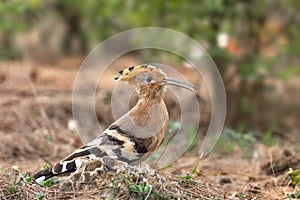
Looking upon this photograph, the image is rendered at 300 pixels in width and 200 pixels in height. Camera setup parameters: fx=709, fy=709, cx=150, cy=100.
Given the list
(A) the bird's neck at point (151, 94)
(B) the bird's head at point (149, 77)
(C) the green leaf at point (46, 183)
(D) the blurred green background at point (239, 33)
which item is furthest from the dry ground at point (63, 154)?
(D) the blurred green background at point (239, 33)

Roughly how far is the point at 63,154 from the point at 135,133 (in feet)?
7.14

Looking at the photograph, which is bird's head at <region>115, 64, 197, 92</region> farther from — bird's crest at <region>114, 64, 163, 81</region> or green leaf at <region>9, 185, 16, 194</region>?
green leaf at <region>9, 185, 16, 194</region>

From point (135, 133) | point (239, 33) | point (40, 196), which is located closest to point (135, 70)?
point (135, 133)

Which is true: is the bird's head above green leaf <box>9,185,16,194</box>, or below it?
above

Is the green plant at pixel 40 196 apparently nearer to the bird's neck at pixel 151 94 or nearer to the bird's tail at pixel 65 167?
the bird's tail at pixel 65 167

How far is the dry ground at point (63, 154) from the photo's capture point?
505 centimetres

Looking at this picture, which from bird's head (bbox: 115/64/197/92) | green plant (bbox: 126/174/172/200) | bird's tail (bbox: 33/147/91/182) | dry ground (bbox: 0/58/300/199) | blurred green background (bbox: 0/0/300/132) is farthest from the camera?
blurred green background (bbox: 0/0/300/132)

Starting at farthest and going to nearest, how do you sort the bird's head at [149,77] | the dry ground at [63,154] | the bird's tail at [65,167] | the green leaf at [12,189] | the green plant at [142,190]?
1. the dry ground at [63,154]
2. the bird's head at [149,77]
3. the bird's tail at [65,167]
4. the green leaf at [12,189]
5. the green plant at [142,190]

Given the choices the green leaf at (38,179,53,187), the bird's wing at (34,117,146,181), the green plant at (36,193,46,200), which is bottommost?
the green plant at (36,193,46,200)

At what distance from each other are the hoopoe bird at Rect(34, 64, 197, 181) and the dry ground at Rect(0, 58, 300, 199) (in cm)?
22

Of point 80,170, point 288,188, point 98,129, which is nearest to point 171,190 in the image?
point 80,170

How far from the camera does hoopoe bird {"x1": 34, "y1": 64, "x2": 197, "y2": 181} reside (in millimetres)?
4602

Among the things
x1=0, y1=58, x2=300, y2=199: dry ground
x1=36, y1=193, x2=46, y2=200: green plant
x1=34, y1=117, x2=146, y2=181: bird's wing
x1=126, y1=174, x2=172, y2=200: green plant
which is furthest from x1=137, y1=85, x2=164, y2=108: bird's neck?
x1=36, y1=193, x2=46, y2=200: green plant

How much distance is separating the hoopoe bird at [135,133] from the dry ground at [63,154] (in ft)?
0.72
